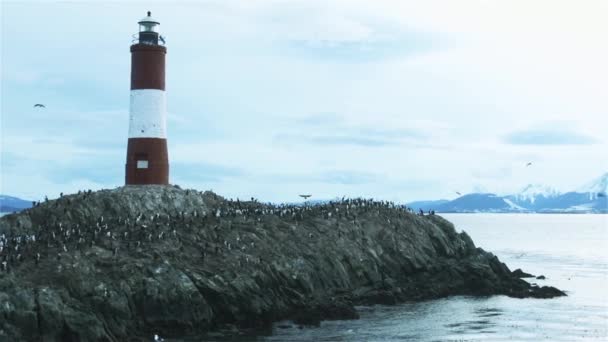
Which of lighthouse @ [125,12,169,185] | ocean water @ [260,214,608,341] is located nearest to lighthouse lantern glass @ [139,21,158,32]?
lighthouse @ [125,12,169,185]

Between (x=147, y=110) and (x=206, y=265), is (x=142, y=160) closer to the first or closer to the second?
(x=147, y=110)

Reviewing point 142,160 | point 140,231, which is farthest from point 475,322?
point 142,160

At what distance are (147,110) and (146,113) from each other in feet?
0.89

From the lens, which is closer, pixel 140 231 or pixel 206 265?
pixel 206 265

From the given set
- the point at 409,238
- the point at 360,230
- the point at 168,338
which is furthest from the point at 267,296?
the point at 409,238

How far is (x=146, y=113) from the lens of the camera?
59562 millimetres

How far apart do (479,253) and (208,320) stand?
3438 cm

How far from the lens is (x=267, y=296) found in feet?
147

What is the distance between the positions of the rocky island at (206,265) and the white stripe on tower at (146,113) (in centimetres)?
466

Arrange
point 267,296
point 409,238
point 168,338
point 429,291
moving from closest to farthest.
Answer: point 168,338 < point 267,296 < point 429,291 < point 409,238

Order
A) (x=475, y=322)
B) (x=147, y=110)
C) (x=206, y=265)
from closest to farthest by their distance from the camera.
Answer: (x=206, y=265) → (x=475, y=322) → (x=147, y=110)

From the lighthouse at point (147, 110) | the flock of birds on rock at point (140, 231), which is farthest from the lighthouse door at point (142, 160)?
the flock of birds on rock at point (140, 231)

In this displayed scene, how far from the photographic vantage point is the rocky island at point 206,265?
3725 centimetres

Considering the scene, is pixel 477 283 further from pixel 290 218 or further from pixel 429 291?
pixel 290 218
